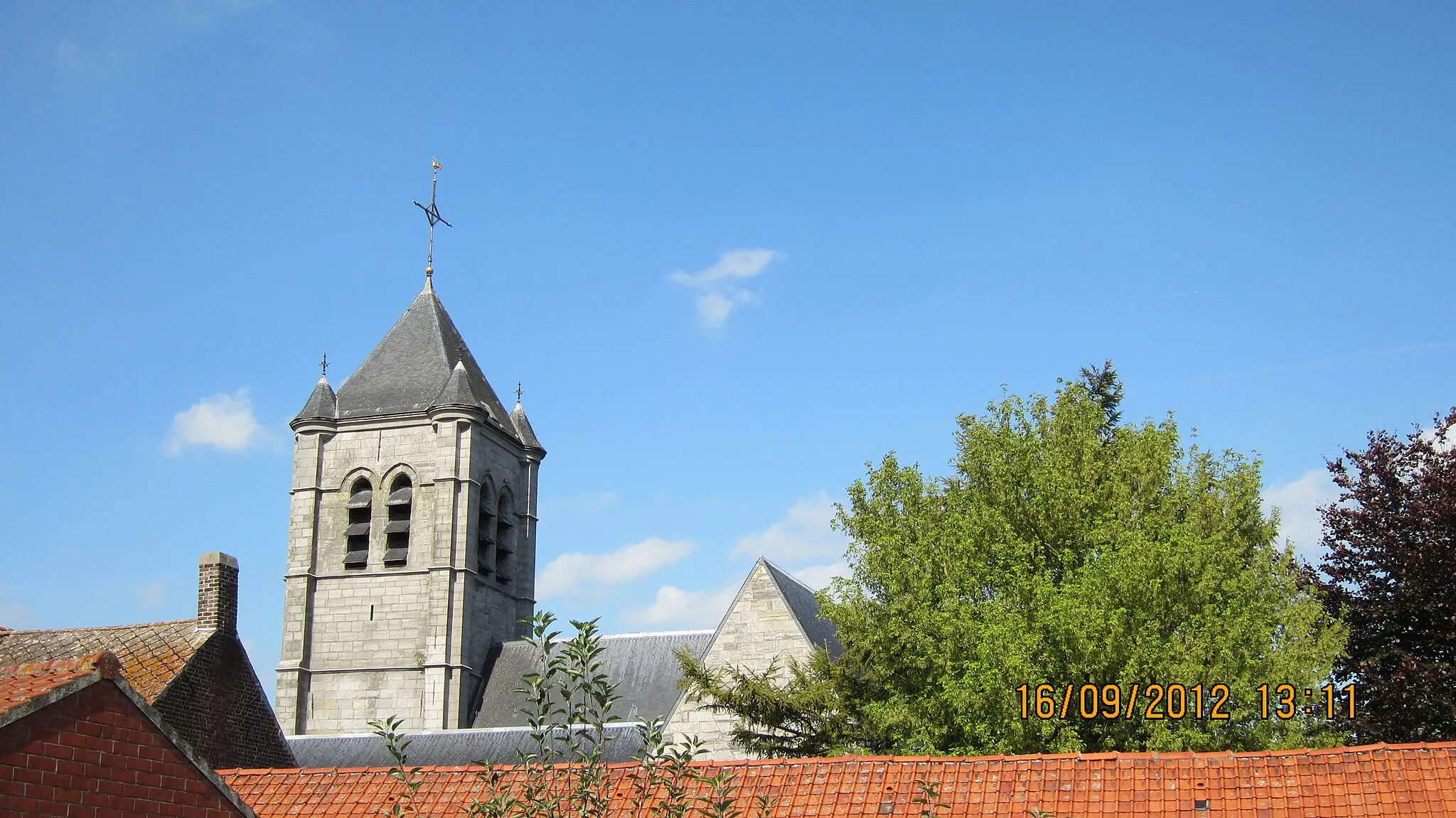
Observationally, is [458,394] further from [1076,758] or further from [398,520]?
[1076,758]

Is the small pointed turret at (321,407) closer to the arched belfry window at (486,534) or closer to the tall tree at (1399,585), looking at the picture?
the arched belfry window at (486,534)

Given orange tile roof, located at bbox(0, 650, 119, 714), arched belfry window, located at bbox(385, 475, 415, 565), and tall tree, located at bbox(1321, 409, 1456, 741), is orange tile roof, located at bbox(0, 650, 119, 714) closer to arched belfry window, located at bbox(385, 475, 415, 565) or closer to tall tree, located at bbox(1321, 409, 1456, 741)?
tall tree, located at bbox(1321, 409, 1456, 741)

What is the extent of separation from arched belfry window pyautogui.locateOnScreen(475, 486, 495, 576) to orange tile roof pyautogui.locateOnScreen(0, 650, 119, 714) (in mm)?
29356

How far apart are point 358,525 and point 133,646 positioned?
70.7 feet

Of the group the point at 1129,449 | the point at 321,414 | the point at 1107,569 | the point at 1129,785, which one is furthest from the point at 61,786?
the point at 321,414

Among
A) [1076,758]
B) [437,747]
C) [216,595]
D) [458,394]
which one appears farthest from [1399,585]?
[458,394]

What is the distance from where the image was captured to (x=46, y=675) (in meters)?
10.6

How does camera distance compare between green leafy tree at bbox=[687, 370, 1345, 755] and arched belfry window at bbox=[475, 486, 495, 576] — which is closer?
green leafy tree at bbox=[687, 370, 1345, 755]

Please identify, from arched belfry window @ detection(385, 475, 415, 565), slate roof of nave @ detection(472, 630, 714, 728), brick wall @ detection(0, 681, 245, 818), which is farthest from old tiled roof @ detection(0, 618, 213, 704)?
arched belfry window @ detection(385, 475, 415, 565)

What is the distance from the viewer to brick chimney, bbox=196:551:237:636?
1936 cm

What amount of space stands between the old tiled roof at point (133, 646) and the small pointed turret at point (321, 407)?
22152mm

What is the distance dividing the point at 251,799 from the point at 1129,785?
8863mm

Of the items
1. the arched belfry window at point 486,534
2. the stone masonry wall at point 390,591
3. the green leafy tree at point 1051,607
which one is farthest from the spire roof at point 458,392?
the green leafy tree at point 1051,607

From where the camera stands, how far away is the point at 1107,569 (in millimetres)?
19219
